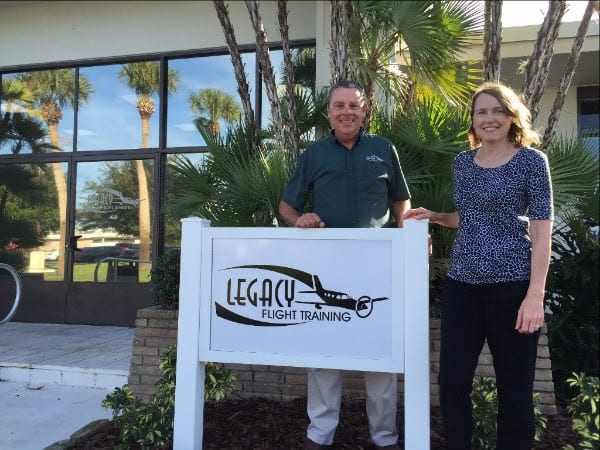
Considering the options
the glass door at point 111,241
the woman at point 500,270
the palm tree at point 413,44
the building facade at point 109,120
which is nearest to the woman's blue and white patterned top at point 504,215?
the woman at point 500,270

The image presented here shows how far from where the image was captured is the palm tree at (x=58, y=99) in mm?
7320

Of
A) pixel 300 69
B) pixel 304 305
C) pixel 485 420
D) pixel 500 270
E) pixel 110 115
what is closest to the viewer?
pixel 500 270

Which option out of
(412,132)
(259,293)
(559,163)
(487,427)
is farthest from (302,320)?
(559,163)

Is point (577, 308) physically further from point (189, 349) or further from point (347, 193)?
point (189, 349)

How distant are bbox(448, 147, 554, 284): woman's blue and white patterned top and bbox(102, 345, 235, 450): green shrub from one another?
5.20ft

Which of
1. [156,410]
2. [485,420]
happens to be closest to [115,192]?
[156,410]

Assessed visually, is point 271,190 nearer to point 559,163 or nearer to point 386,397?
point 386,397

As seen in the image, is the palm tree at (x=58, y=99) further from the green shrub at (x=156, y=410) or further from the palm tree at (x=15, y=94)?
the green shrub at (x=156, y=410)

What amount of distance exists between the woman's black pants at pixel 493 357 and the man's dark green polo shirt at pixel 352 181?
0.60m

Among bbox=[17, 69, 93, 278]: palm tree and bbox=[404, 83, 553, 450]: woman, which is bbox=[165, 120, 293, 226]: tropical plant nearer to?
bbox=[404, 83, 553, 450]: woman

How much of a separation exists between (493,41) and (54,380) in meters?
4.61

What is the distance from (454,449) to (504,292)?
73cm

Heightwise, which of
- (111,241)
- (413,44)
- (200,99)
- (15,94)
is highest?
(15,94)

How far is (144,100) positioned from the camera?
7148mm
